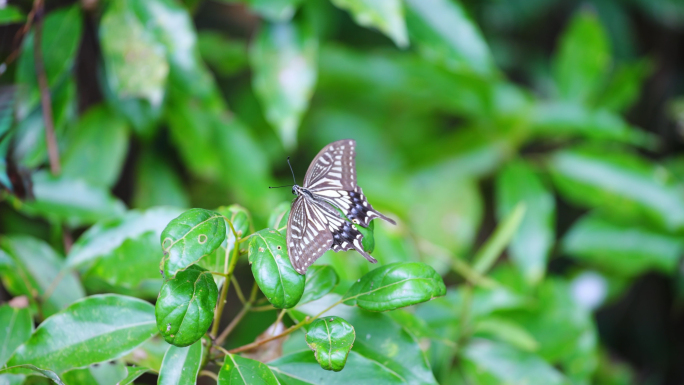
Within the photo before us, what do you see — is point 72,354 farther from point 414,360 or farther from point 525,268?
point 525,268

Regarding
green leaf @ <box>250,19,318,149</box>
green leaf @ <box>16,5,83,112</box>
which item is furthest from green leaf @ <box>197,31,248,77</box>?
green leaf @ <box>16,5,83,112</box>

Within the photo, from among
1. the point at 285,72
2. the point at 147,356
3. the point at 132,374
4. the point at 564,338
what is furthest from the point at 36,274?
the point at 564,338

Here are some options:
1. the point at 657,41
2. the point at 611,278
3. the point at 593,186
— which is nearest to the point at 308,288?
the point at 593,186

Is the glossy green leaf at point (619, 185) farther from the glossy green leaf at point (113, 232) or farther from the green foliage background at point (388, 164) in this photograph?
the glossy green leaf at point (113, 232)

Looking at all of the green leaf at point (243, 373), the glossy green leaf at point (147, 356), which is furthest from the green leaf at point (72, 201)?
the green leaf at point (243, 373)

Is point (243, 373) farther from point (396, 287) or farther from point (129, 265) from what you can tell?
point (129, 265)

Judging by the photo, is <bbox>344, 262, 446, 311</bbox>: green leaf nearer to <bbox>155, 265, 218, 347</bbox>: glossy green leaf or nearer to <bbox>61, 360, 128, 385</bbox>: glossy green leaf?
<bbox>155, 265, 218, 347</bbox>: glossy green leaf

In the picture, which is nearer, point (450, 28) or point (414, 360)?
point (414, 360)
